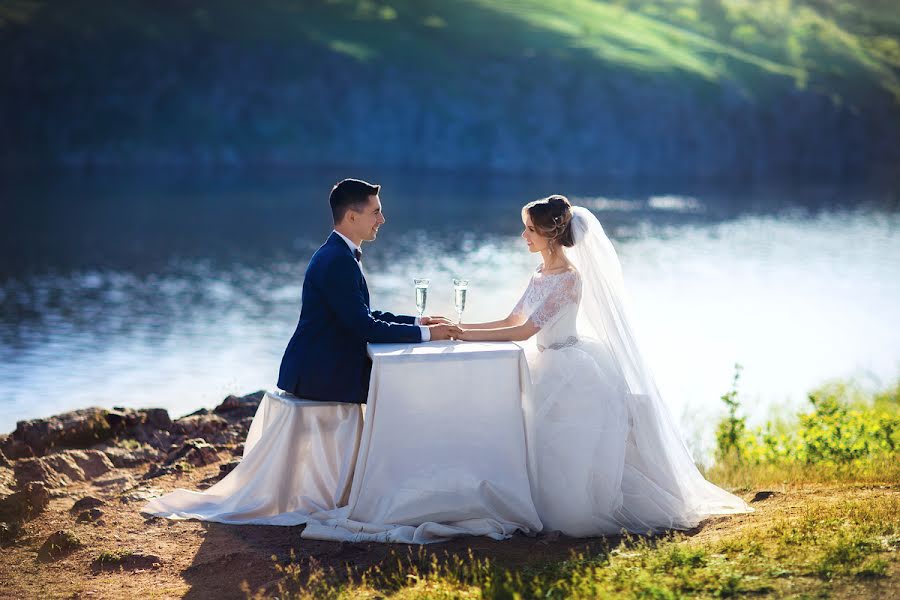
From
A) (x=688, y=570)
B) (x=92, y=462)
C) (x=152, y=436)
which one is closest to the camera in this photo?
(x=688, y=570)

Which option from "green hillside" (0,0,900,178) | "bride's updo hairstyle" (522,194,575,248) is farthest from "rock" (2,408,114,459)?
"green hillside" (0,0,900,178)

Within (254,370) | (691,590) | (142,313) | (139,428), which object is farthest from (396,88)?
(691,590)

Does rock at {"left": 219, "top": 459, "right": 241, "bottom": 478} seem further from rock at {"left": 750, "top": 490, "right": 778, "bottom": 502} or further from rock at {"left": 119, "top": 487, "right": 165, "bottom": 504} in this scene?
rock at {"left": 750, "top": 490, "right": 778, "bottom": 502}

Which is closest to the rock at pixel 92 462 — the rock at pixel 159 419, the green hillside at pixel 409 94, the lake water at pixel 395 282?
the rock at pixel 159 419

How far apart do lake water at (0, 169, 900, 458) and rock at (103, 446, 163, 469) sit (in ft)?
13.9

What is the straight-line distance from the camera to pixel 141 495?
6984mm

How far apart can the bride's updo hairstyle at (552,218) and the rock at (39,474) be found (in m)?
4.29

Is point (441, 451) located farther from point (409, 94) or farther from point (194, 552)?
point (409, 94)

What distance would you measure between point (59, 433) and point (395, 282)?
16583 millimetres

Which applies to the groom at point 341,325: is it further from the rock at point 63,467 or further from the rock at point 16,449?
the rock at point 16,449

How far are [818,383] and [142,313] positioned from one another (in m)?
13.6

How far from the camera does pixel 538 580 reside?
4754 millimetres

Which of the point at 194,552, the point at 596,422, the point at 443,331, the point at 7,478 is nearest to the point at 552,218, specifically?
the point at 443,331

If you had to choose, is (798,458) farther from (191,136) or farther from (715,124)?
(715,124)
